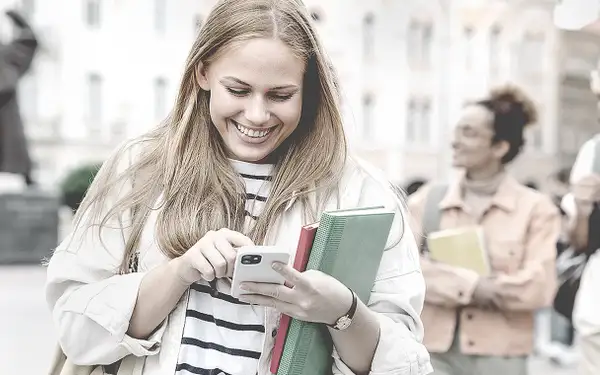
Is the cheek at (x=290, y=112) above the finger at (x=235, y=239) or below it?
above

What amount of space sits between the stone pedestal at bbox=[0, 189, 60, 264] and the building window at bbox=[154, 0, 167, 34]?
238cm

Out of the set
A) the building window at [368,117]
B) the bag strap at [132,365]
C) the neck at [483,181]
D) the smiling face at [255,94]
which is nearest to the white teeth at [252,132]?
the smiling face at [255,94]

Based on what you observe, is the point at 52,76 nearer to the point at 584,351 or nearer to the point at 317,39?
the point at 584,351

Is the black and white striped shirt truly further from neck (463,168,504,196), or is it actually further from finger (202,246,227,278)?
neck (463,168,504,196)

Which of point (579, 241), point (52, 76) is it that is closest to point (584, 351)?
point (579, 241)

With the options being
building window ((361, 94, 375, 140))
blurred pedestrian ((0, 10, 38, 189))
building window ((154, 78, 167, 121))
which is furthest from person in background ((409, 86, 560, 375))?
blurred pedestrian ((0, 10, 38, 189))

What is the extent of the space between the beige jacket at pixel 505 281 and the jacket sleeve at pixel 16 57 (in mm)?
8268

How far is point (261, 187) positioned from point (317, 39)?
29cm

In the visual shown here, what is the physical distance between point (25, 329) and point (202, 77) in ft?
20.3

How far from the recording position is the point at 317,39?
1666 mm

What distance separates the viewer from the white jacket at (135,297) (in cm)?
161

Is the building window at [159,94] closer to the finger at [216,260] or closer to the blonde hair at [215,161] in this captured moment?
the blonde hair at [215,161]

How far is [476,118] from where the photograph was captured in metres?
3.69

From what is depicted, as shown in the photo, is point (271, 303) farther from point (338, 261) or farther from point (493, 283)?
point (493, 283)
